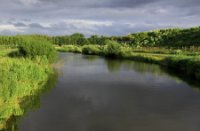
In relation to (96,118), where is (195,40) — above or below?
above

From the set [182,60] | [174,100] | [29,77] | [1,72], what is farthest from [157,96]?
[182,60]

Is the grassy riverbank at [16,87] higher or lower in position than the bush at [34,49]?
lower

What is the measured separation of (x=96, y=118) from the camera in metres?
20.0

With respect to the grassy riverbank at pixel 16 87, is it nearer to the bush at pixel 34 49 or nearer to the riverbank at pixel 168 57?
the bush at pixel 34 49

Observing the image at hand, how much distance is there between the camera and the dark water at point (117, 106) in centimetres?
1870

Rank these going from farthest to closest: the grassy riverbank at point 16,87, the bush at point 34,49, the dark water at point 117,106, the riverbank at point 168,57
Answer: the bush at point 34,49
the riverbank at point 168,57
the dark water at point 117,106
the grassy riverbank at point 16,87

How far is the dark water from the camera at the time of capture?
61.4ft

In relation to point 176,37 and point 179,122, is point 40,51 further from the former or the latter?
point 176,37

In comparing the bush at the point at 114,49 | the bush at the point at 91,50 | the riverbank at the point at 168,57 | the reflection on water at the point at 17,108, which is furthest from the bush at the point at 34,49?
the bush at the point at 91,50

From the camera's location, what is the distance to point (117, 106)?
23.1 metres

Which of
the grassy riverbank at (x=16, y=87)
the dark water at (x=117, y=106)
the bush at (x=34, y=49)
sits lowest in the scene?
the dark water at (x=117, y=106)

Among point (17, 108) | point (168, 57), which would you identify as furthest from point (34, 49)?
point (168, 57)

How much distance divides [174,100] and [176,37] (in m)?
64.4

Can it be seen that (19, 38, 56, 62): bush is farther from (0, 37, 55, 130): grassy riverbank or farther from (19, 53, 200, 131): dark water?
(19, 53, 200, 131): dark water
